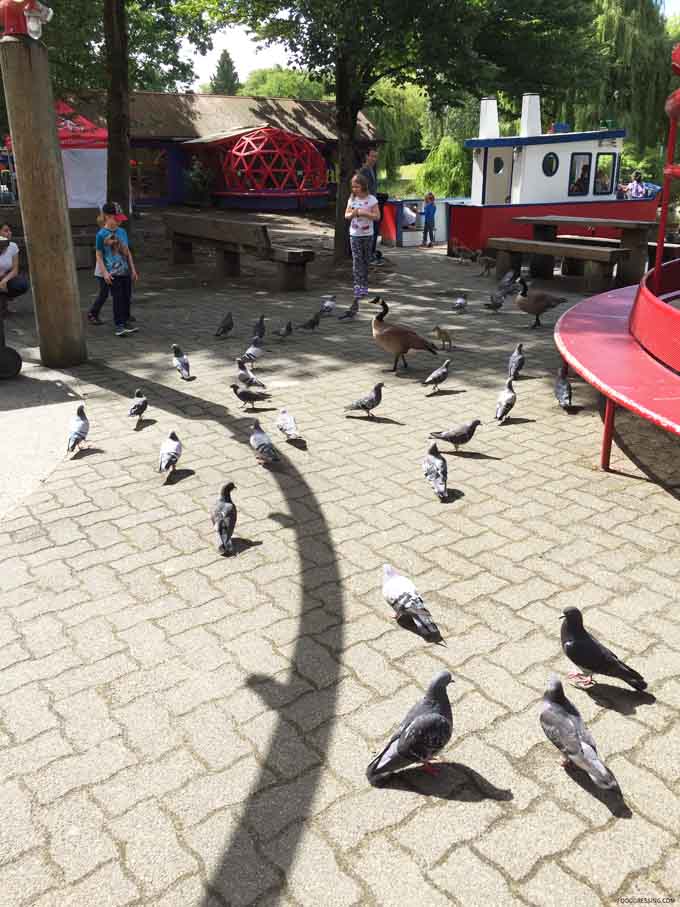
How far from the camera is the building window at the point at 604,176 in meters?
20.5

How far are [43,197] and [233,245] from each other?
25.3ft

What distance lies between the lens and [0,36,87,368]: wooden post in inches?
339

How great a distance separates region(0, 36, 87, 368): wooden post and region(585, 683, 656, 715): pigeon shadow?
7.80m

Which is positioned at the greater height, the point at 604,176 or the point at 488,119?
the point at 488,119

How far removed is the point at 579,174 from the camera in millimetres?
20453

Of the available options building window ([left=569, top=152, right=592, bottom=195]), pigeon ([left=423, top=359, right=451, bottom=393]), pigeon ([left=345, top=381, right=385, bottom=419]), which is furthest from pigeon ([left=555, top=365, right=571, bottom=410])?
building window ([left=569, top=152, right=592, bottom=195])

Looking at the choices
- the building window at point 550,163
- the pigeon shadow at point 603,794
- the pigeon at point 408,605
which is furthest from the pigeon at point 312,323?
the building window at point 550,163

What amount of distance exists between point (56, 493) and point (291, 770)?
369cm

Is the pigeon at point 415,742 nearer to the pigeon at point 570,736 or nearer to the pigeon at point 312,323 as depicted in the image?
the pigeon at point 570,736

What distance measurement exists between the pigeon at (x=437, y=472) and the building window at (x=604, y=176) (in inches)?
673

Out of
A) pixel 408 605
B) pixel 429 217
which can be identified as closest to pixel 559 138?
pixel 429 217

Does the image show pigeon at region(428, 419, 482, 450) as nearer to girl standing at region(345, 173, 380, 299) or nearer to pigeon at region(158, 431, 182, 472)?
pigeon at region(158, 431, 182, 472)

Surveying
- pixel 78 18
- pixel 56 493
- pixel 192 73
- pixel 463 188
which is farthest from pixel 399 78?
pixel 192 73

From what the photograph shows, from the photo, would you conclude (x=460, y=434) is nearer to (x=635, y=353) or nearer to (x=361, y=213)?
(x=635, y=353)
